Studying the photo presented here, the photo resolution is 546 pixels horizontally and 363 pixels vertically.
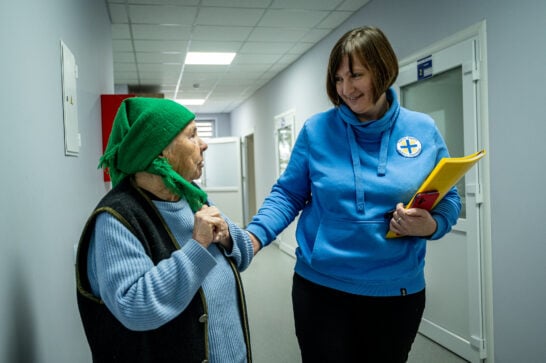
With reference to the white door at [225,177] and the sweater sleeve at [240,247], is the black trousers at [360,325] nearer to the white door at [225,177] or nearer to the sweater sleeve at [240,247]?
the sweater sleeve at [240,247]

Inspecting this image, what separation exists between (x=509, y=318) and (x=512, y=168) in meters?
0.83

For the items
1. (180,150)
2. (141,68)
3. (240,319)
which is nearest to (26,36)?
(180,150)

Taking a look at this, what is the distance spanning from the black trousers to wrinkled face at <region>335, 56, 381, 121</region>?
50 centimetres

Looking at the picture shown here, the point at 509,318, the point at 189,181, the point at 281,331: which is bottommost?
the point at 281,331

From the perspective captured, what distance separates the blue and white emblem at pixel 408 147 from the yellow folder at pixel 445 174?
0.29 ft

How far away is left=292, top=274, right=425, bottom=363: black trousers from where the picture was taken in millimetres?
1095

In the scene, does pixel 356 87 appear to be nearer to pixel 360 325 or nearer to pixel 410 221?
pixel 410 221

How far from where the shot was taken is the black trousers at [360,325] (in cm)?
109

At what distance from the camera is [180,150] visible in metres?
1.02

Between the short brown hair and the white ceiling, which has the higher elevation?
the white ceiling

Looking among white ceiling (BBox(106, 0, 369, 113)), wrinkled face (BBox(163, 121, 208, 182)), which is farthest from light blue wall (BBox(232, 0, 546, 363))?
wrinkled face (BBox(163, 121, 208, 182))

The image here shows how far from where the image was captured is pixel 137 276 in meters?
0.86

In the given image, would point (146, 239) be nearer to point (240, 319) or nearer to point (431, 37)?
point (240, 319)

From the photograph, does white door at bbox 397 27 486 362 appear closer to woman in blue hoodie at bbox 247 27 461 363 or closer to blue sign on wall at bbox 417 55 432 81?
blue sign on wall at bbox 417 55 432 81
